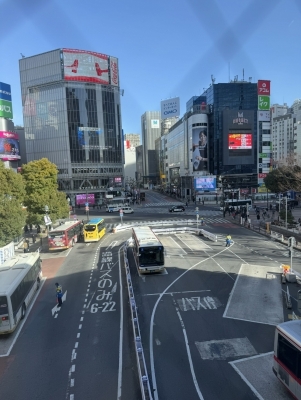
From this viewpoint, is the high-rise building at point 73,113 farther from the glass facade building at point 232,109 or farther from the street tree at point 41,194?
the street tree at point 41,194

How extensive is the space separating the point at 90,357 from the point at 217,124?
2916 inches

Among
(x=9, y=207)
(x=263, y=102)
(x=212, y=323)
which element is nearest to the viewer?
(x=212, y=323)

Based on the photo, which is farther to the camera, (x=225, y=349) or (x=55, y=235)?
(x=55, y=235)

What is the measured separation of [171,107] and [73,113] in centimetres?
2571

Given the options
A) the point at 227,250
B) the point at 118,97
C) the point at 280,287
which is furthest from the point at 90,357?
the point at 118,97

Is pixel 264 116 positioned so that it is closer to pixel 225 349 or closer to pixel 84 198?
pixel 84 198

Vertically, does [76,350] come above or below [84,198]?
below

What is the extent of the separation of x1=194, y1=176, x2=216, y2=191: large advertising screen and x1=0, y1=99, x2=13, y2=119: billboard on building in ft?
150

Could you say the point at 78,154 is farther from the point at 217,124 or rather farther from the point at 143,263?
the point at 143,263

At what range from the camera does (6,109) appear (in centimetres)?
7156

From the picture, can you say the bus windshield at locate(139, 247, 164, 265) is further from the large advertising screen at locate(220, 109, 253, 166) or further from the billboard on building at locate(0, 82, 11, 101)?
the billboard on building at locate(0, 82, 11, 101)

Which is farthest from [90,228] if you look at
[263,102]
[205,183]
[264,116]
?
[264,116]

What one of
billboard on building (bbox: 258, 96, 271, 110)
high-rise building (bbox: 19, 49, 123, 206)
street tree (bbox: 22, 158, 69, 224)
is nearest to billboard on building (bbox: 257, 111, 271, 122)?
billboard on building (bbox: 258, 96, 271, 110)

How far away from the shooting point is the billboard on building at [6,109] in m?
70.5
